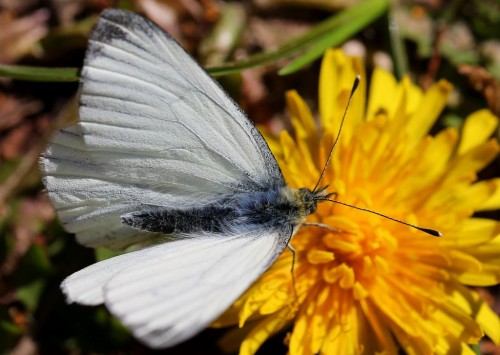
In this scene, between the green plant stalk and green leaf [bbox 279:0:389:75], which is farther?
green leaf [bbox 279:0:389:75]

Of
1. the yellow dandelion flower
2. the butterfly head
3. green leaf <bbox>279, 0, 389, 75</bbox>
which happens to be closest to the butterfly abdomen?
the butterfly head

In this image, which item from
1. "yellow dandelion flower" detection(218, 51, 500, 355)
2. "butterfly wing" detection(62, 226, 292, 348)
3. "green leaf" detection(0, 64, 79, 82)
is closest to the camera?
"butterfly wing" detection(62, 226, 292, 348)

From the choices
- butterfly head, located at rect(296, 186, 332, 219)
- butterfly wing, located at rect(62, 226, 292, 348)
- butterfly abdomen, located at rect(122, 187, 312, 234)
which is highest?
butterfly head, located at rect(296, 186, 332, 219)

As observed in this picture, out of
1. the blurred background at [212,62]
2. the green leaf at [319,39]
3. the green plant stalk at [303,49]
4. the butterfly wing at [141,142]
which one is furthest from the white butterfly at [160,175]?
the blurred background at [212,62]

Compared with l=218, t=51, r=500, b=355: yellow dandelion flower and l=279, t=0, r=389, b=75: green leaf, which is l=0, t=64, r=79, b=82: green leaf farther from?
l=279, t=0, r=389, b=75: green leaf

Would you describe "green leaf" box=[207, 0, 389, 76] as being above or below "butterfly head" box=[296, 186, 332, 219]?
above

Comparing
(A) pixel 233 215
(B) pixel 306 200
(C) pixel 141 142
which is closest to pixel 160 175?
(C) pixel 141 142

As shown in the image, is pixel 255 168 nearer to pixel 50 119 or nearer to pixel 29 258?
pixel 29 258

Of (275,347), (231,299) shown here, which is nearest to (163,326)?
(231,299)
